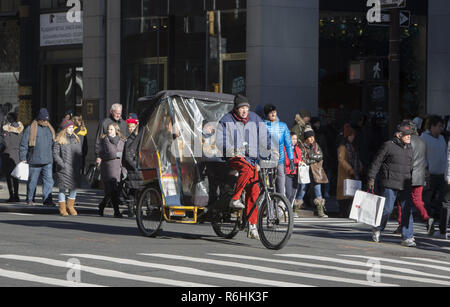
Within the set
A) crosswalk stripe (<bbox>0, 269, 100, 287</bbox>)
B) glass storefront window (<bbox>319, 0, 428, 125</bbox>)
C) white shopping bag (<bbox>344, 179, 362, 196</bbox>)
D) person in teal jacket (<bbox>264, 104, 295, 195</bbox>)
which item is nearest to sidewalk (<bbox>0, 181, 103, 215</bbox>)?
person in teal jacket (<bbox>264, 104, 295, 195</bbox>)

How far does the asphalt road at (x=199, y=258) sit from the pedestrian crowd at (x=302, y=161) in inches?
31.2

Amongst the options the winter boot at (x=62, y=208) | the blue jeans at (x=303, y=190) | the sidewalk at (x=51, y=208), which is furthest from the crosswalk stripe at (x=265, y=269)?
the blue jeans at (x=303, y=190)

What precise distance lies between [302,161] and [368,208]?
14.4ft

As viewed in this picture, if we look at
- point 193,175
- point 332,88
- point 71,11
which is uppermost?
point 71,11

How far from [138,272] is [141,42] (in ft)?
59.1

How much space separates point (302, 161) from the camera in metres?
18.2

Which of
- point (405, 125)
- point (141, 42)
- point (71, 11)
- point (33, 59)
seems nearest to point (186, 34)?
point (141, 42)

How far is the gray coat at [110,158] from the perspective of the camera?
17.3m

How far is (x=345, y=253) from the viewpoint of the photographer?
12.2 metres

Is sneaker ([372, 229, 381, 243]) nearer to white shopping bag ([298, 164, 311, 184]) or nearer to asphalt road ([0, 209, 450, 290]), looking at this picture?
asphalt road ([0, 209, 450, 290])

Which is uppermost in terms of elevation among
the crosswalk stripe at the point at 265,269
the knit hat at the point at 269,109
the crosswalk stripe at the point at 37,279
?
the knit hat at the point at 269,109

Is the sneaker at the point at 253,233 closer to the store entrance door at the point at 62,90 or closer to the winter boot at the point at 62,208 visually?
the winter boot at the point at 62,208
